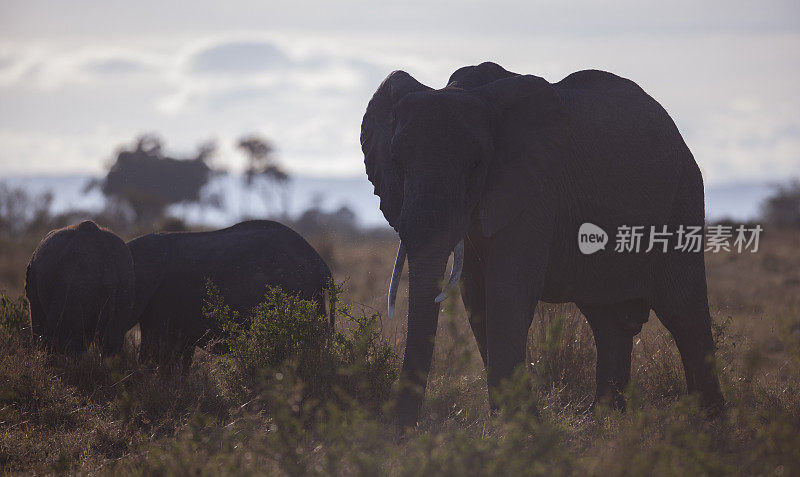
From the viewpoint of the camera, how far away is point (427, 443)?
452cm

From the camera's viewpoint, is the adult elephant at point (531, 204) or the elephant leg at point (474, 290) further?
the elephant leg at point (474, 290)

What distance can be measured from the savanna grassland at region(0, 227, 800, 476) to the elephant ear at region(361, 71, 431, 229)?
3.08 ft

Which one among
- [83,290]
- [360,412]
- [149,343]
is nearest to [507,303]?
[360,412]

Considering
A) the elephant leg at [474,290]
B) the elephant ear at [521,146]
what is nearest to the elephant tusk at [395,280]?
the elephant ear at [521,146]

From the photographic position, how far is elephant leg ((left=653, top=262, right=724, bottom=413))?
6.90 meters

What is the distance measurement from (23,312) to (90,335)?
2.99 feet

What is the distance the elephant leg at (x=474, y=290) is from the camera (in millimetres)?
6367

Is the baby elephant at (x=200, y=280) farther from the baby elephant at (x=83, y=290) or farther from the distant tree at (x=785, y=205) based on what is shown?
the distant tree at (x=785, y=205)

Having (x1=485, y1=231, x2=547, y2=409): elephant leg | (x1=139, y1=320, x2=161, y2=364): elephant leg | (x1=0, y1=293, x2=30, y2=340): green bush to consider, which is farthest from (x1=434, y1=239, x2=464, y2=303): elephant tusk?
(x1=0, y1=293, x2=30, y2=340): green bush

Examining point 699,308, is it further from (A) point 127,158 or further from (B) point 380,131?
(A) point 127,158

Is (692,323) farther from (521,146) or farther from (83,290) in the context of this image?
(83,290)

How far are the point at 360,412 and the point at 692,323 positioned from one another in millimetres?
3239

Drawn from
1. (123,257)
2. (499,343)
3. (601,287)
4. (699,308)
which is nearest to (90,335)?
(123,257)

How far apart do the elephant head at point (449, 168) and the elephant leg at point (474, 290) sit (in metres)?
0.51
